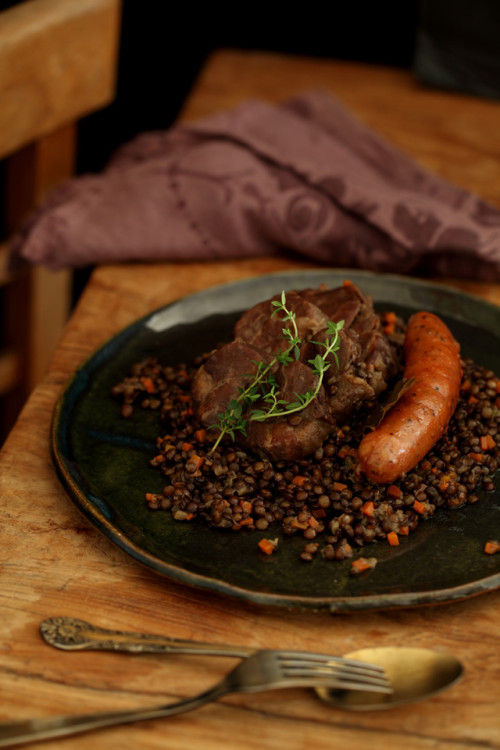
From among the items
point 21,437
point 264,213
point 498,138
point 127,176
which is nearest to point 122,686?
point 21,437

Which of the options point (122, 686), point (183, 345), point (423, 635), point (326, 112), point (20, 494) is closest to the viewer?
point (122, 686)

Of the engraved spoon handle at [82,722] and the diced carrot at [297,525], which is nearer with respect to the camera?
the engraved spoon handle at [82,722]

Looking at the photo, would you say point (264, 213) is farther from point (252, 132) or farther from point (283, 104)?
point (283, 104)

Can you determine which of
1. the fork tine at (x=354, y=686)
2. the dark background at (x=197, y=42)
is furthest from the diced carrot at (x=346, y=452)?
the dark background at (x=197, y=42)

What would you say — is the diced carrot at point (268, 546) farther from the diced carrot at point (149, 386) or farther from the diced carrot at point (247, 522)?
the diced carrot at point (149, 386)

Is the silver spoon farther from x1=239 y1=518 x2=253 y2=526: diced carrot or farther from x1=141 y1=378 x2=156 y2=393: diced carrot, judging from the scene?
x1=141 y1=378 x2=156 y2=393: diced carrot

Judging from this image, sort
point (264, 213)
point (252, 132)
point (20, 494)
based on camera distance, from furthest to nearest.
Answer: point (252, 132) < point (264, 213) < point (20, 494)

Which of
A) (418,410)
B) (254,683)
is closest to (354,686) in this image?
(254,683)

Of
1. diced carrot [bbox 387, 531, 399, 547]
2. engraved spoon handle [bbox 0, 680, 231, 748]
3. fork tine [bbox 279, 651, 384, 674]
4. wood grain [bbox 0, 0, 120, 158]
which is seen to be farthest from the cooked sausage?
wood grain [bbox 0, 0, 120, 158]
